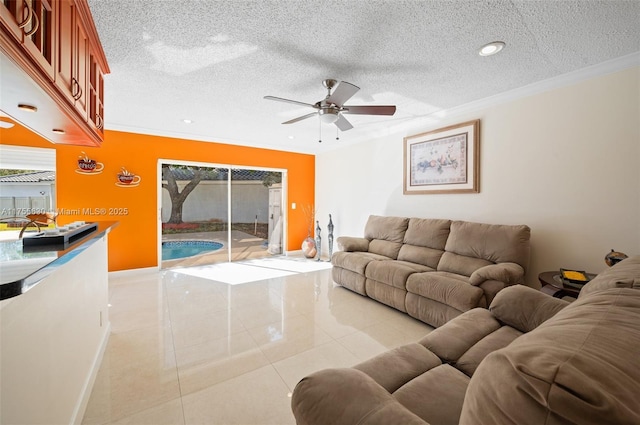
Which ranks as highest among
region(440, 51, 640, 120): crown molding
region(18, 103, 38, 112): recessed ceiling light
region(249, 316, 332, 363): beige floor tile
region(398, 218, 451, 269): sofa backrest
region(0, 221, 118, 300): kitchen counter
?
region(440, 51, 640, 120): crown molding

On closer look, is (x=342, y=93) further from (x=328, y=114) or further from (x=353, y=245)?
(x=353, y=245)

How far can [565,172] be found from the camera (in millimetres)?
2721

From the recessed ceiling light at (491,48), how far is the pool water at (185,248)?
17.7 feet

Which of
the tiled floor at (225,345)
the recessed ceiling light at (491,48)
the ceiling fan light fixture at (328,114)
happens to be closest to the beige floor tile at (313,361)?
the tiled floor at (225,345)

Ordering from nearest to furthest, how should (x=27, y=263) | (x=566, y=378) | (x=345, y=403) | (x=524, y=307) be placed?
(x=566, y=378)
(x=345, y=403)
(x=27, y=263)
(x=524, y=307)

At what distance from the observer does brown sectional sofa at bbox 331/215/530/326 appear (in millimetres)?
2533

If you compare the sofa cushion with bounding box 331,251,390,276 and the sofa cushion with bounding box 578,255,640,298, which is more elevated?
the sofa cushion with bounding box 578,255,640,298

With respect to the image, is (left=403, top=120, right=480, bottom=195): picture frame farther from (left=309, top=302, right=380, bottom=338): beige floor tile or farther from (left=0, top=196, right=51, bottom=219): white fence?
(left=0, top=196, right=51, bottom=219): white fence

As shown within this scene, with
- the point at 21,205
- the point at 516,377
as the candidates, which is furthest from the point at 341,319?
the point at 21,205

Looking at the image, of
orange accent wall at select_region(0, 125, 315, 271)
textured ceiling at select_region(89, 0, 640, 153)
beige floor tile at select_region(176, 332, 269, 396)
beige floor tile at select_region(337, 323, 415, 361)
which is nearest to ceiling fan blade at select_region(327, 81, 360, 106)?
textured ceiling at select_region(89, 0, 640, 153)

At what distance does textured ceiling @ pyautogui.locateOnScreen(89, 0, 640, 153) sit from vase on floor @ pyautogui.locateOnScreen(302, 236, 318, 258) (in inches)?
129

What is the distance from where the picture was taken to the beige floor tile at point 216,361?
196 cm

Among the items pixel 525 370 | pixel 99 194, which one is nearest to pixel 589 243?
pixel 525 370

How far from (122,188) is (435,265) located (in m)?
5.00
